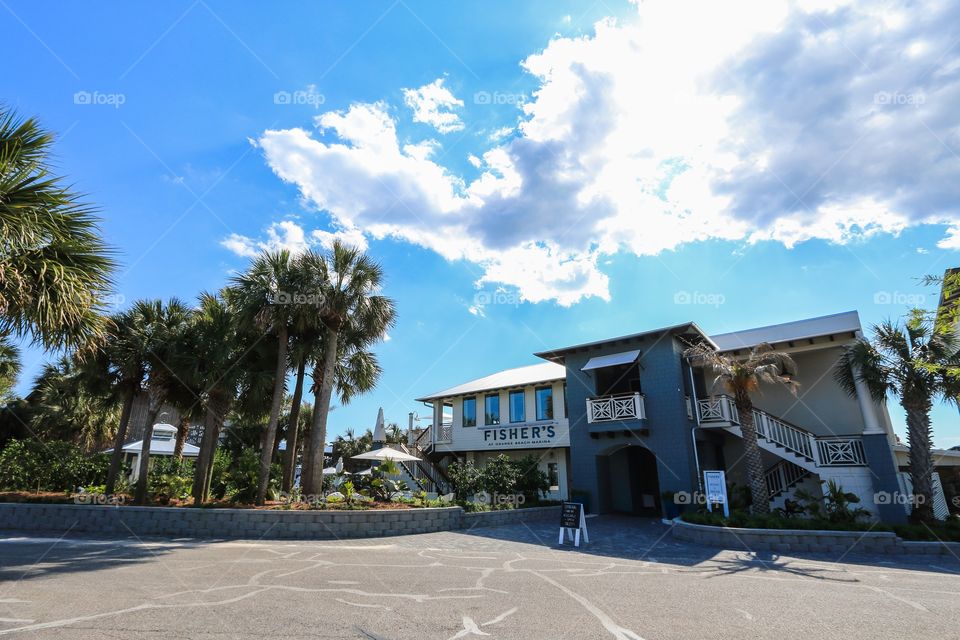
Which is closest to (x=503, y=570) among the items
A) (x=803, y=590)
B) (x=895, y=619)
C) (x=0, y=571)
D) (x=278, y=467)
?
(x=803, y=590)

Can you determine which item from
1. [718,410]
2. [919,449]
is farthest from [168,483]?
[919,449]

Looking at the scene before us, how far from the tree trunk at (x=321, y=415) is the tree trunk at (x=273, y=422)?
3.75ft

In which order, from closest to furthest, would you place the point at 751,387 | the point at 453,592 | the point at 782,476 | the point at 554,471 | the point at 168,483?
the point at 453,592
the point at 751,387
the point at 168,483
the point at 782,476
the point at 554,471

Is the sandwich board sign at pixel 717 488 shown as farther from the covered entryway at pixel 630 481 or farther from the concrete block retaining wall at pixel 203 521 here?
the concrete block retaining wall at pixel 203 521

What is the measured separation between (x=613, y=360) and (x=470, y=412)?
10063mm

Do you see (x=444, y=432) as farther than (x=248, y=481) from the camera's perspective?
Yes

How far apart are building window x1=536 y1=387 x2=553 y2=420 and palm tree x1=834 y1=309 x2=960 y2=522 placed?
1208 cm

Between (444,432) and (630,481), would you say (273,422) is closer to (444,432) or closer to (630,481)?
(444,432)

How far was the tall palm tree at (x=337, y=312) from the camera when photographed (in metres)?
14.6

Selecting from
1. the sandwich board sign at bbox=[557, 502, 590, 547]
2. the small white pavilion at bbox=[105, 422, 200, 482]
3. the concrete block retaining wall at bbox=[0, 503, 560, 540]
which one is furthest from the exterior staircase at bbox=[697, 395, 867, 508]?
the small white pavilion at bbox=[105, 422, 200, 482]

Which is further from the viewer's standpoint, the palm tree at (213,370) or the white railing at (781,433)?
the white railing at (781,433)

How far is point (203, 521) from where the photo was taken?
11.8 metres

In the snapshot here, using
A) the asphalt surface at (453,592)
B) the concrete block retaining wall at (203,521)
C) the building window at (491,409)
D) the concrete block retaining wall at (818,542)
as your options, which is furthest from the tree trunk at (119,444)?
the concrete block retaining wall at (818,542)

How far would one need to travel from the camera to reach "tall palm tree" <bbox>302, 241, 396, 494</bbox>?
14648mm
